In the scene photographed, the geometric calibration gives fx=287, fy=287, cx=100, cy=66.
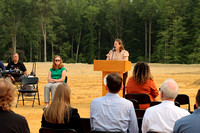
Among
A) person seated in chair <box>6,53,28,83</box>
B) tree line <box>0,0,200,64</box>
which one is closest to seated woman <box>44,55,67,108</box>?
person seated in chair <box>6,53,28,83</box>

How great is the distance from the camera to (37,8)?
159ft

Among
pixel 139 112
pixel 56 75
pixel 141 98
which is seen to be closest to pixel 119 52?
pixel 56 75

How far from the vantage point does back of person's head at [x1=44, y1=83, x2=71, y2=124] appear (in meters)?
3.25

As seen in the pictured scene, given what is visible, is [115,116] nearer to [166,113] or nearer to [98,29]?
[166,113]

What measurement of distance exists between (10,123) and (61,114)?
2.49ft

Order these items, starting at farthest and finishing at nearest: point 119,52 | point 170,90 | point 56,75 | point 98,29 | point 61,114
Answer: point 98,29
point 56,75
point 119,52
point 61,114
point 170,90

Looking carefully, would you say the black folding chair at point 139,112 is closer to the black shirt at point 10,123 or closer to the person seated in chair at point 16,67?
the black shirt at point 10,123

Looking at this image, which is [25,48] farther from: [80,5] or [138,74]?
[138,74]

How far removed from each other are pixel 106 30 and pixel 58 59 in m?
50.3

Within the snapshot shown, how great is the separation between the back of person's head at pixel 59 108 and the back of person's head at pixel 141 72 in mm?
2139

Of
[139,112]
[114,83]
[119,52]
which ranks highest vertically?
[119,52]

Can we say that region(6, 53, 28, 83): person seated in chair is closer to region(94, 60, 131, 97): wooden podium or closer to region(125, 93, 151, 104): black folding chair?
region(94, 60, 131, 97): wooden podium

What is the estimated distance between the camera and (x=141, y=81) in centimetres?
532

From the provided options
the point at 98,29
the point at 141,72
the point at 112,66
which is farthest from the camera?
the point at 98,29
